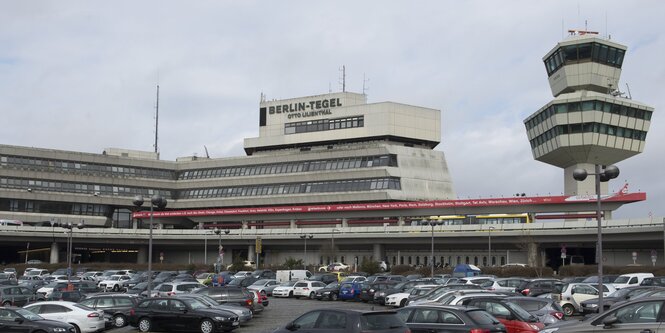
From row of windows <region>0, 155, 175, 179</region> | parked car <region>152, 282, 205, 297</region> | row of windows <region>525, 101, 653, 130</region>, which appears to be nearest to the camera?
parked car <region>152, 282, 205, 297</region>

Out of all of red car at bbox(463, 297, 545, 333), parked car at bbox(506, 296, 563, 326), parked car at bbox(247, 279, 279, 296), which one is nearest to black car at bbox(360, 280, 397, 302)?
parked car at bbox(247, 279, 279, 296)

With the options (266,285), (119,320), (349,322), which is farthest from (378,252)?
(349,322)

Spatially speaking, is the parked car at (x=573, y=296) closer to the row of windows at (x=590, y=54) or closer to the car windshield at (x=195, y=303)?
the car windshield at (x=195, y=303)

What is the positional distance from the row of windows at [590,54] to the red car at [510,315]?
220 feet

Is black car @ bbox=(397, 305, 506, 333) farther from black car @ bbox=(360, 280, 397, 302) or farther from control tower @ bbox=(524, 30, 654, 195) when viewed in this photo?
control tower @ bbox=(524, 30, 654, 195)

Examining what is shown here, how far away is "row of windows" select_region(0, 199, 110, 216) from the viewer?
373 ft

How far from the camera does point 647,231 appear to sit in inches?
2805

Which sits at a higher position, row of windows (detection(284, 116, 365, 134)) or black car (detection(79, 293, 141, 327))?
row of windows (detection(284, 116, 365, 134))

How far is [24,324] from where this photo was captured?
2423cm

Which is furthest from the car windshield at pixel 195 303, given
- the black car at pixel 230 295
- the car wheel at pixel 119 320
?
the black car at pixel 230 295

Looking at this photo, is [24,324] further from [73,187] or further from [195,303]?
[73,187]

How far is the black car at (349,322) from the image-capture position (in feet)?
61.3

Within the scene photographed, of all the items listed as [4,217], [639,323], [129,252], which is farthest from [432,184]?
[639,323]

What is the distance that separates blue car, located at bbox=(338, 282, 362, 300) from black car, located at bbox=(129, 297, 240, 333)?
63.7 ft
